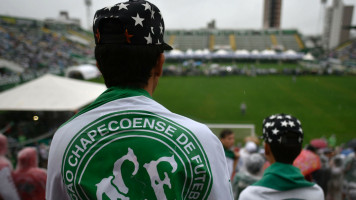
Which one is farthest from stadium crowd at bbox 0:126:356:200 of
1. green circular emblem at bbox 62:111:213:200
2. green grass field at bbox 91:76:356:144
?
green grass field at bbox 91:76:356:144

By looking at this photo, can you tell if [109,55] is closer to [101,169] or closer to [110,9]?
[110,9]

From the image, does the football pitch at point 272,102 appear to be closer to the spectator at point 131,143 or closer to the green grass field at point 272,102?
the green grass field at point 272,102

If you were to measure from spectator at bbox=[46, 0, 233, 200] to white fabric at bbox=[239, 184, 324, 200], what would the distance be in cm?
89

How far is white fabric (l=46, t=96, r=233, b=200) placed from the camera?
0.98 metres

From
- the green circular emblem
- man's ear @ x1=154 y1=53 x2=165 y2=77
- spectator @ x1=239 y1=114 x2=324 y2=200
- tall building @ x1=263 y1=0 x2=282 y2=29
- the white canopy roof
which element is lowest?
the white canopy roof

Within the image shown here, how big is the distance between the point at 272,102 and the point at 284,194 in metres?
17.5

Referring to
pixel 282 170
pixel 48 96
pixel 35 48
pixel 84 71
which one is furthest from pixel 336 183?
pixel 35 48

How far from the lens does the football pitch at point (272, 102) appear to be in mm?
13898

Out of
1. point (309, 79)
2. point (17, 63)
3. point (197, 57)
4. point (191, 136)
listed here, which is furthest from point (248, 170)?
point (197, 57)

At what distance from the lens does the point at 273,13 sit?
102 m

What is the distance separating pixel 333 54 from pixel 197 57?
88.3 ft

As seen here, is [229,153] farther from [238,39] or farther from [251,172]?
[238,39]

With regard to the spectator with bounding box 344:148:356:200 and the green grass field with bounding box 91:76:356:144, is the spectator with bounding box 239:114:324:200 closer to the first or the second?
the spectator with bounding box 344:148:356:200

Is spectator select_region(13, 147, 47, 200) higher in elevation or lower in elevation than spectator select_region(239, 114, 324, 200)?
lower
